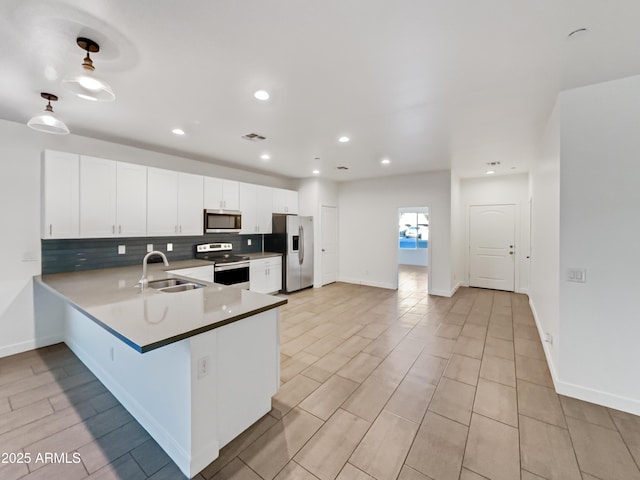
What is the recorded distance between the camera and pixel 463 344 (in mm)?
3391

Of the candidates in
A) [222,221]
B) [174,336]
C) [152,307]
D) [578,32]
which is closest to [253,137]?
[222,221]

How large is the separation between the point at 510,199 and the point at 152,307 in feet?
22.6

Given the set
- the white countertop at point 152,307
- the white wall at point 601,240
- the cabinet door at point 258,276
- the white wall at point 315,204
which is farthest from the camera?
the white wall at point 315,204

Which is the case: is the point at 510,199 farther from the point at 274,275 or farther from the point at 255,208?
the point at 255,208

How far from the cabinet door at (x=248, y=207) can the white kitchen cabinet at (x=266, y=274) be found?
67cm

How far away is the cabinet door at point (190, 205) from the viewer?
4.21 meters

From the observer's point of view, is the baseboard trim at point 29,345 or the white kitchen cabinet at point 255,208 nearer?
the baseboard trim at point 29,345

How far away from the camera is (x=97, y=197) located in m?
3.36

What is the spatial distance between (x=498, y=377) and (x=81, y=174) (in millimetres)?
5160

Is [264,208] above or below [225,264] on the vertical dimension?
above

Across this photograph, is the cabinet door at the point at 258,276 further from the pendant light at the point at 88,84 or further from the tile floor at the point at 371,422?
the pendant light at the point at 88,84

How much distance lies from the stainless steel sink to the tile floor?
39.1 inches

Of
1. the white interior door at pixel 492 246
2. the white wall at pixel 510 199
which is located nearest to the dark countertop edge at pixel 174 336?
the white wall at pixel 510 199

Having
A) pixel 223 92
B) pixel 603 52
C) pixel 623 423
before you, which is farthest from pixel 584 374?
pixel 223 92
